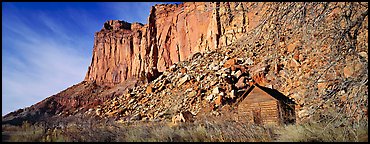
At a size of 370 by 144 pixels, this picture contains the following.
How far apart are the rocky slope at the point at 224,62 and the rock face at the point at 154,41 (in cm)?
21

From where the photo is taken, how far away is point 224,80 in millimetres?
25719

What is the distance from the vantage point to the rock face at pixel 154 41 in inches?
1924

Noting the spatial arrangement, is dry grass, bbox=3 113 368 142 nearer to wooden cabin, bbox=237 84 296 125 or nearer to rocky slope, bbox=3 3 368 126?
rocky slope, bbox=3 3 368 126

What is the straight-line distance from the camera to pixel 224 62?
31.6 metres

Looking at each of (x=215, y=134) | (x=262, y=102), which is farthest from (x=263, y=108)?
(x=215, y=134)

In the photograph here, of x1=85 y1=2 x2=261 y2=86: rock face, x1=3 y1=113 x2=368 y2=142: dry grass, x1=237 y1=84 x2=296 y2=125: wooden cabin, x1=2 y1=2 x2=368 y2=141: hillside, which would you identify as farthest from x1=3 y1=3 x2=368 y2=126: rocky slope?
x1=237 y1=84 x2=296 y2=125: wooden cabin

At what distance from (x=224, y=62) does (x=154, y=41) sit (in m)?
34.0

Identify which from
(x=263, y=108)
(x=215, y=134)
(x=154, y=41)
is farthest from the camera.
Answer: (x=154, y=41)

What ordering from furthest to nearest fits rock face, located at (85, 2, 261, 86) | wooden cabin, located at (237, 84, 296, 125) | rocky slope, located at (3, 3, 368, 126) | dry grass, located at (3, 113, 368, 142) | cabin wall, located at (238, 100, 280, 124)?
1. rock face, located at (85, 2, 261, 86)
2. wooden cabin, located at (237, 84, 296, 125)
3. cabin wall, located at (238, 100, 280, 124)
4. dry grass, located at (3, 113, 368, 142)
5. rocky slope, located at (3, 3, 368, 126)

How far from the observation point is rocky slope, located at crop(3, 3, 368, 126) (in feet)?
16.8

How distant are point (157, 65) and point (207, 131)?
5418 cm

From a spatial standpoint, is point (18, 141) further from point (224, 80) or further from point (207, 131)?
point (224, 80)

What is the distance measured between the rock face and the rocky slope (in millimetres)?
213

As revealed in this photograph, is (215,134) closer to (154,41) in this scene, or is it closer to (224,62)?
(224,62)
